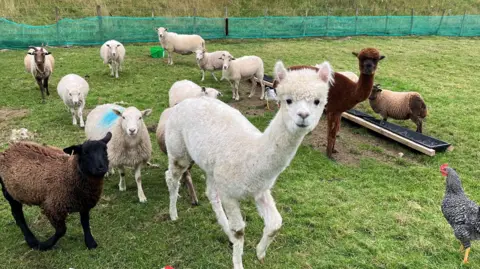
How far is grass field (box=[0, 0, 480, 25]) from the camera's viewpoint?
65.8ft

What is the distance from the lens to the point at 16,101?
9.70 metres

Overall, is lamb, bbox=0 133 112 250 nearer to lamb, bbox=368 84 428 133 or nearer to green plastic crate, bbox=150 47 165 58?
lamb, bbox=368 84 428 133

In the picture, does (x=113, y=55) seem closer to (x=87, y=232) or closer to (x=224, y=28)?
(x=87, y=232)

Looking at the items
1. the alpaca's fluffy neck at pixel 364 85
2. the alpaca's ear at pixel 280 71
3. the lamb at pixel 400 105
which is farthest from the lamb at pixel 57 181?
the lamb at pixel 400 105

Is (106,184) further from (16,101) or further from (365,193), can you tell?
(16,101)

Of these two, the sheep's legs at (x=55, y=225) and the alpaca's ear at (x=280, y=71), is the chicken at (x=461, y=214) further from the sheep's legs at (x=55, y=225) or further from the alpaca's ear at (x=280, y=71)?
the sheep's legs at (x=55, y=225)

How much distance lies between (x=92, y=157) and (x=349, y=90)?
15.9ft

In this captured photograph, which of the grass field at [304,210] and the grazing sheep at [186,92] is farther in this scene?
the grazing sheep at [186,92]

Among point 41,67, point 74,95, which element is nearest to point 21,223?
point 74,95

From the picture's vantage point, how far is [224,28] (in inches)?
797

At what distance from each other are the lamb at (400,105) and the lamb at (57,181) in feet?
22.7

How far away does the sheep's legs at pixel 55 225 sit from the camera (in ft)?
13.0

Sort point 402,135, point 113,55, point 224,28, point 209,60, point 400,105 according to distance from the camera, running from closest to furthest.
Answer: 1. point 402,135
2. point 400,105
3. point 113,55
4. point 209,60
5. point 224,28

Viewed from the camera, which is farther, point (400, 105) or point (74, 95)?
point (400, 105)
